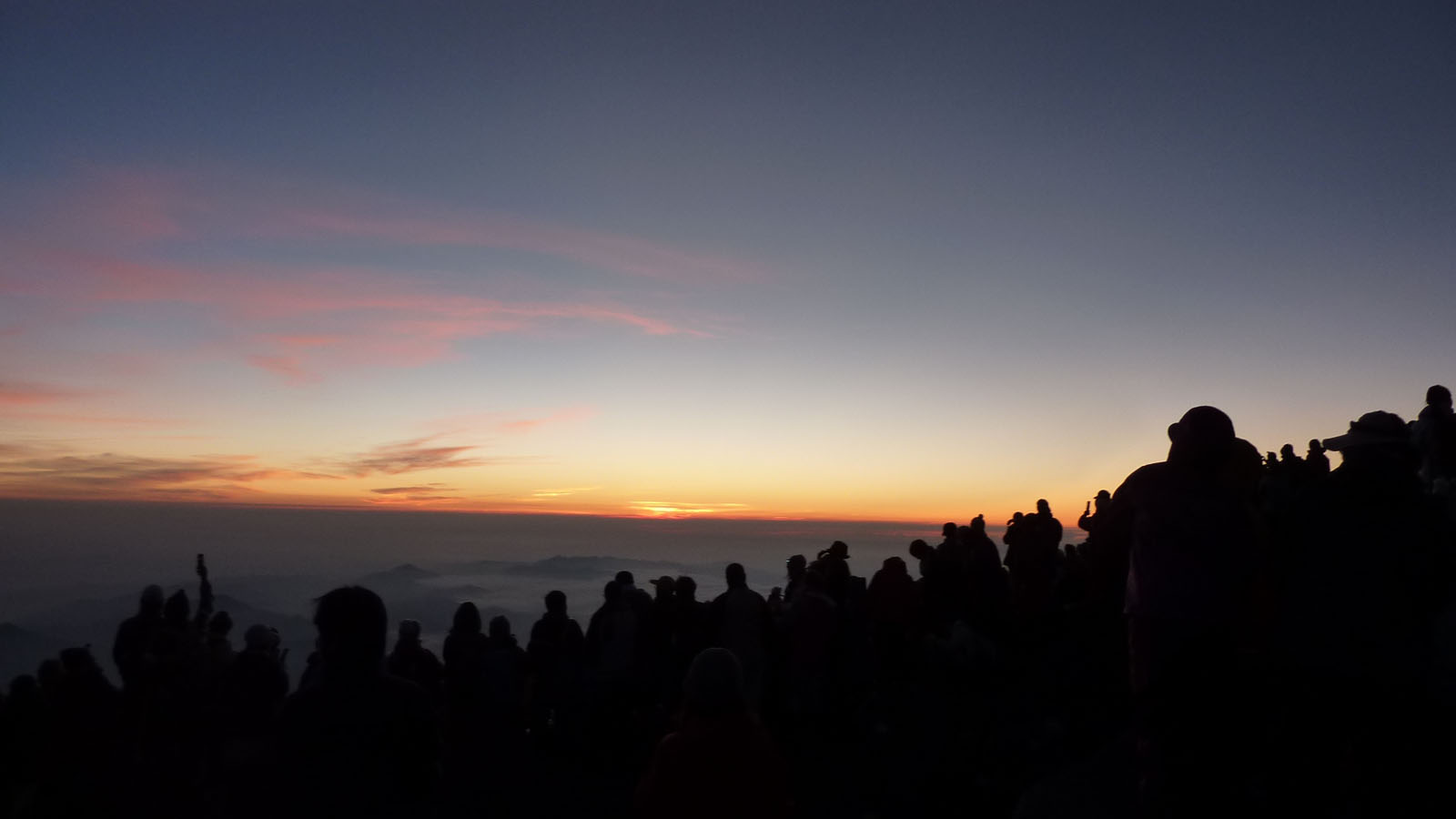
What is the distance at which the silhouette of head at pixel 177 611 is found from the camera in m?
6.99

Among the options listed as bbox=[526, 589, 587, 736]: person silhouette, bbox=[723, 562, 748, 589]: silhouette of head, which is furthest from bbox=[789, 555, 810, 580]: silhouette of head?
bbox=[526, 589, 587, 736]: person silhouette

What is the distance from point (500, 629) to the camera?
30.3 feet

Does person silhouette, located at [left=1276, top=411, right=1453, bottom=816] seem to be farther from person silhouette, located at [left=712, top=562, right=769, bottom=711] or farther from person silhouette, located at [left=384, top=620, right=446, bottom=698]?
person silhouette, located at [left=384, top=620, right=446, bottom=698]

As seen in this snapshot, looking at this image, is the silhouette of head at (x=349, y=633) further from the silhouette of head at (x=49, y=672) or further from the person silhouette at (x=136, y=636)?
the silhouette of head at (x=49, y=672)

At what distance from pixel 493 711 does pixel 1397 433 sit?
8297 millimetres

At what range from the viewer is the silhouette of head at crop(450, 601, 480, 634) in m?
8.73

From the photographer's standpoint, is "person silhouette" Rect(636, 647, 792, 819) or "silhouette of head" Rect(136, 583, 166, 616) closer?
"person silhouette" Rect(636, 647, 792, 819)

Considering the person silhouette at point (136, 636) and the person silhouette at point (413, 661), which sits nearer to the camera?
the person silhouette at point (136, 636)

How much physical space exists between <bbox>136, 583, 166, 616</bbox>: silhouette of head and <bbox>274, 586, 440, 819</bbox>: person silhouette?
201 inches

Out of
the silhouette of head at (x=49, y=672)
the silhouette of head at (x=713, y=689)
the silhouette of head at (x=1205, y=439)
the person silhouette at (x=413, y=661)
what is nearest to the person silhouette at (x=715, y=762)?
the silhouette of head at (x=713, y=689)

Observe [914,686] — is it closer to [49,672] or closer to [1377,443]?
[1377,443]

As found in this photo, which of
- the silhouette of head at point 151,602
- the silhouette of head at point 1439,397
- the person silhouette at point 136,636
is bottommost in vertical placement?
the person silhouette at point 136,636

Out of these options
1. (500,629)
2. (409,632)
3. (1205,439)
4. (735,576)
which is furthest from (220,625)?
(1205,439)

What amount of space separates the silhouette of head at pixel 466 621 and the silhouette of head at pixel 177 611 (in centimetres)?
238
